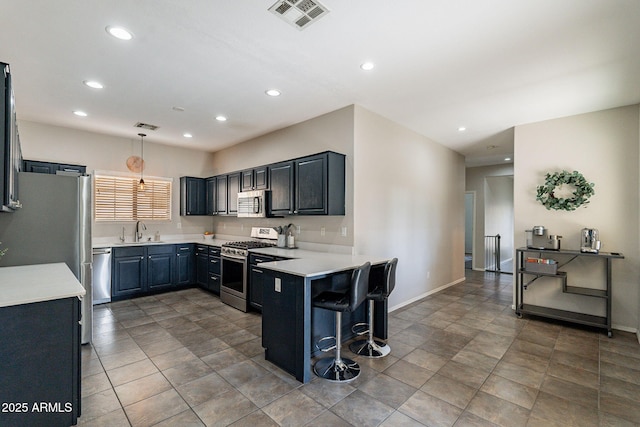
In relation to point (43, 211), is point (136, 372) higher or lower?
lower

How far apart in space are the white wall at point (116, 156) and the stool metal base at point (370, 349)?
185 inches

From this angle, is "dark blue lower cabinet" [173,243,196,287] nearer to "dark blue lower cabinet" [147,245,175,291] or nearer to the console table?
"dark blue lower cabinet" [147,245,175,291]

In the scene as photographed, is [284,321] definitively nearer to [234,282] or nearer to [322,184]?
[322,184]

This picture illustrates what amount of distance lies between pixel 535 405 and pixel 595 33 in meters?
2.91

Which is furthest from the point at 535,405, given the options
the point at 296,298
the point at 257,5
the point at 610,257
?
the point at 257,5

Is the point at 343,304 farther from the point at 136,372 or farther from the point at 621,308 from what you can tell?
the point at 621,308

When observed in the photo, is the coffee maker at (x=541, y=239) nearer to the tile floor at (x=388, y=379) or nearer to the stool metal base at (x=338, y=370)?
the tile floor at (x=388, y=379)

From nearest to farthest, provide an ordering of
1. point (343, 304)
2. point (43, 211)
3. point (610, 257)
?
point (343, 304), point (43, 211), point (610, 257)

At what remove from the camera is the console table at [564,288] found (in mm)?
3689

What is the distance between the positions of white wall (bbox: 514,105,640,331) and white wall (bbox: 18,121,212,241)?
20.2 feet

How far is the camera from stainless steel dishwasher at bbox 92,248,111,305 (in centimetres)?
467

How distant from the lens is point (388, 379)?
2.59 metres

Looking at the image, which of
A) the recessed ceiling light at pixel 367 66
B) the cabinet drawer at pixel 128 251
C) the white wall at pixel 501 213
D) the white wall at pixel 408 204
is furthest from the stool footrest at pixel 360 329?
the white wall at pixel 501 213

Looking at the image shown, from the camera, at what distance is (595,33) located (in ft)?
7.75
